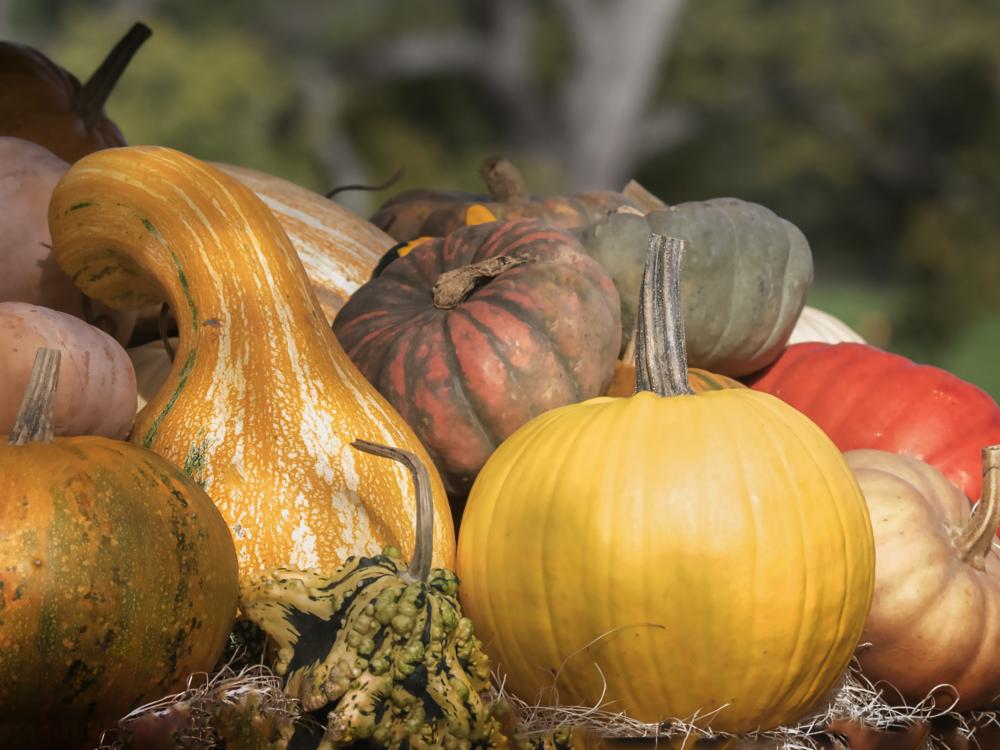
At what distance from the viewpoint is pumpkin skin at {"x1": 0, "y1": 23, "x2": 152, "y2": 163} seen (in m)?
2.99

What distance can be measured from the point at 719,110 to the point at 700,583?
20.0m

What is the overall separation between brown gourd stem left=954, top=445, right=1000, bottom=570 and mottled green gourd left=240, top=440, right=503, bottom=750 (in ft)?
3.35

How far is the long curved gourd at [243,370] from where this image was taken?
1.92 metres

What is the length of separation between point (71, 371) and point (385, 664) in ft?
2.62

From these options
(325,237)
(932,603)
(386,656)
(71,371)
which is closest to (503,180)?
(325,237)

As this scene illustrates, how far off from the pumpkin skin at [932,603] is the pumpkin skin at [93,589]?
1164 millimetres

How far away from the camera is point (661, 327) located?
1.98 metres

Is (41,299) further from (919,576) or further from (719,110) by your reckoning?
(719,110)

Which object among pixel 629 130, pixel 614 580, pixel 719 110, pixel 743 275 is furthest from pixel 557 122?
pixel 614 580

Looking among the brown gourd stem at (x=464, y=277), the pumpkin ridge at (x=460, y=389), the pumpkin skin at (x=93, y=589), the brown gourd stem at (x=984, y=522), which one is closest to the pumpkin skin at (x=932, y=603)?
the brown gourd stem at (x=984, y=522)

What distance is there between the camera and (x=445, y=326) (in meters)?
2.31

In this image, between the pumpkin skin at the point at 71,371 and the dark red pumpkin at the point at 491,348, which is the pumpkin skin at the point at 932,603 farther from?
the pumpkin skin at the point at 71,371

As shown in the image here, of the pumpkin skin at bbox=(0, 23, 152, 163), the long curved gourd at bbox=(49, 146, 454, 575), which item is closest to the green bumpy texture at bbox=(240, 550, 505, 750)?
the long curved gourd at bbox=(49, 146, 454, 575)

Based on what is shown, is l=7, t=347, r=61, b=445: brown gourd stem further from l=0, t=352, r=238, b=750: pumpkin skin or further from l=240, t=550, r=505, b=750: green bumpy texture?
l=240, t=550, r=505, b=750: green bumpy texture
